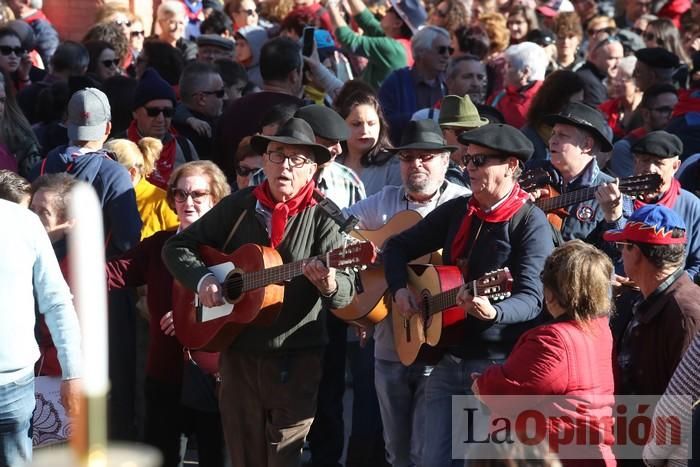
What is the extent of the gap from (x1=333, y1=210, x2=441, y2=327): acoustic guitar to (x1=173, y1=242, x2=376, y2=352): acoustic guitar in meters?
0.69

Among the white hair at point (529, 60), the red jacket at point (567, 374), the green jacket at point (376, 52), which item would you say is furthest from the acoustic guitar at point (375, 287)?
the green jacket at point (376, 52)

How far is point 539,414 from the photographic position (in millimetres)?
4500

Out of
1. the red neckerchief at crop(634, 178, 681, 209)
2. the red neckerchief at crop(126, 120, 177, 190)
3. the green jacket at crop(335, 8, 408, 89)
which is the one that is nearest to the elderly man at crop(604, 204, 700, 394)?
the red neckerchief at crop(634, 178, 681, 209)

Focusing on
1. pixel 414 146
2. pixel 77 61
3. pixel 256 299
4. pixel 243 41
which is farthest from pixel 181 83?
pixel 256 299

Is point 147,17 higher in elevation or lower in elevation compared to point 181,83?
higher

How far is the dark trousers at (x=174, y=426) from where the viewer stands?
238 inches

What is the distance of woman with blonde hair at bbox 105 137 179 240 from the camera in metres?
7.00

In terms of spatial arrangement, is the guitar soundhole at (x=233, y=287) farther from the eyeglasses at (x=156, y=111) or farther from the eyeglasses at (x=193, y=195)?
the eyeglasses at (x=156, y=111)

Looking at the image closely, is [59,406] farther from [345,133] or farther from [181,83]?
[181,83]

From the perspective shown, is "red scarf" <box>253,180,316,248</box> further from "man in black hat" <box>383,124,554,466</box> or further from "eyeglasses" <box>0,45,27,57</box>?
"eyeglasses" <box>0,45,27,57</box>

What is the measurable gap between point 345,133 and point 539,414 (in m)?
2.33

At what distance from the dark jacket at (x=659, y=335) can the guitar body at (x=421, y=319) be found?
78 centimetres

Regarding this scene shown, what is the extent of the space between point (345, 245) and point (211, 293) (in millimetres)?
710

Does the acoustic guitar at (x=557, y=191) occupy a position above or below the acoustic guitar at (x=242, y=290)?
above
